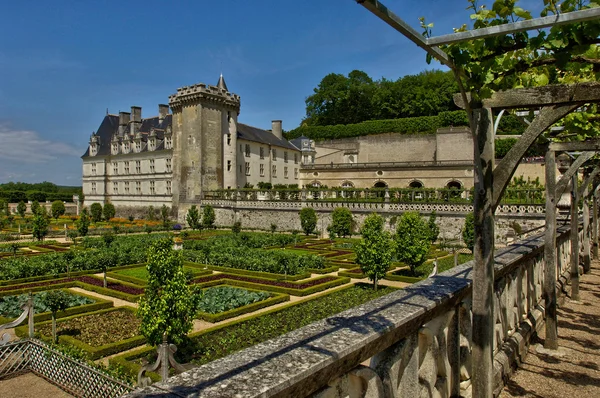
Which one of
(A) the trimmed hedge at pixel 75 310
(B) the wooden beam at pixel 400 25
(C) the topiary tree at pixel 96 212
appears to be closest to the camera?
(B) the wooden beam at pixel 400 25

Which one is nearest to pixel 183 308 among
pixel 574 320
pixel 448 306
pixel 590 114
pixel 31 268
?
pixel 448 306

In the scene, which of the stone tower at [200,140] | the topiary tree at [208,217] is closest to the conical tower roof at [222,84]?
the stone tower at [200,140]

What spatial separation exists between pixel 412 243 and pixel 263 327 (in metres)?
7.90

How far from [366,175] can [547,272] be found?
→ 1507 inches

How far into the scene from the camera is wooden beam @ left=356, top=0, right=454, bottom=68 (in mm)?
1971

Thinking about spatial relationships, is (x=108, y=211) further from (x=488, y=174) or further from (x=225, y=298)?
(x=488, y=174)

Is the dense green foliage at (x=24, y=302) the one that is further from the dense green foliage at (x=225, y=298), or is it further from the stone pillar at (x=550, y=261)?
the stone pillar at (x=550, y=261)

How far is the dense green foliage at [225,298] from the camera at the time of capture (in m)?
11.8

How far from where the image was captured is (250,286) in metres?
14.3

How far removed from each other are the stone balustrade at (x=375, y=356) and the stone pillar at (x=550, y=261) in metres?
1.26

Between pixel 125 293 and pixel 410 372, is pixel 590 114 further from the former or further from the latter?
pixel 125 293

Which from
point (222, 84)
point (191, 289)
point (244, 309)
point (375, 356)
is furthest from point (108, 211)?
point (375, 356)

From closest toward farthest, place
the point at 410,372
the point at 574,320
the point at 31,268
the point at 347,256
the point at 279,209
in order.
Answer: the point at 410,372
the point at 574,320
the point at 31,268
the point at 347,256
the point at 279,209

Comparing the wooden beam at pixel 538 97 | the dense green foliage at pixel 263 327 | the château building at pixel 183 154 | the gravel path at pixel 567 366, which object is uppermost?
the château building at pixel 183 154
